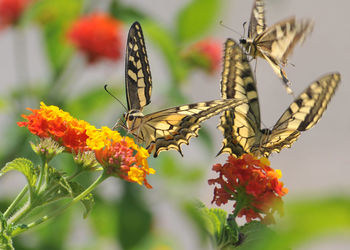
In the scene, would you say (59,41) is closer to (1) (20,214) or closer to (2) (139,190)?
(2) (139,190)

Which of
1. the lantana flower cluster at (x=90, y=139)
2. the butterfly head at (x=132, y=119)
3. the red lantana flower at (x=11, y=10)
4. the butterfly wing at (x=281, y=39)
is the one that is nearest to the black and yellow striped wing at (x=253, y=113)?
the butterfly wing at (x=281, y=39)

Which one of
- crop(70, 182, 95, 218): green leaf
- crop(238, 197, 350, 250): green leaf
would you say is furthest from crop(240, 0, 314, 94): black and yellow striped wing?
crop(238, 197, 350, 250): green leaf

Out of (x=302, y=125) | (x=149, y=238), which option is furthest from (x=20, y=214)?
(x=149, y=238)

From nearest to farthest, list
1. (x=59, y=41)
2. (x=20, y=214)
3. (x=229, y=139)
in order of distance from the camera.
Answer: (x=20, y=214) < (x=229, y=139) < (x=59, y=41)

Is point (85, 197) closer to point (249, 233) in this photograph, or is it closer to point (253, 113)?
point (249, 233)

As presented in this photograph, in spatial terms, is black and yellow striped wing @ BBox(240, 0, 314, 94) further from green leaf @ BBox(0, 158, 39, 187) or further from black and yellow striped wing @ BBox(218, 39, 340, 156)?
green leaf @ BBox(0, 158, 39, 187)
